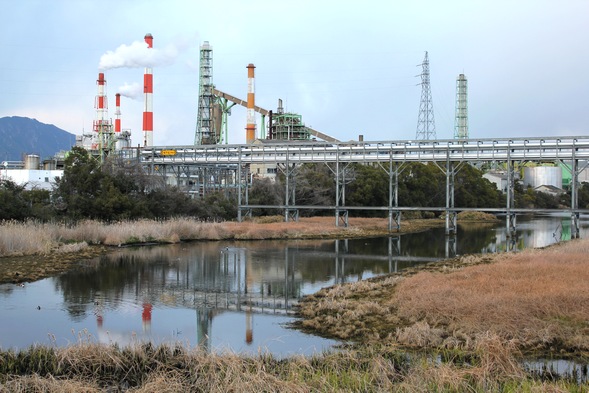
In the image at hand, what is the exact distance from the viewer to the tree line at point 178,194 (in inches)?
1510

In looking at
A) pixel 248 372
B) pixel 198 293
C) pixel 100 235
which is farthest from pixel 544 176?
pixel 248 372

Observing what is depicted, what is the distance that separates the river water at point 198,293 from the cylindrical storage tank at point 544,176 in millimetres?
58356

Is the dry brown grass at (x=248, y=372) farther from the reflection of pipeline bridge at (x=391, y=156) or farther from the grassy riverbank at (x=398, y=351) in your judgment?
the reflection of pipeline bridge at (x=391, y=156)

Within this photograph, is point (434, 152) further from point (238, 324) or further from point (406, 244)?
point (238, 324)

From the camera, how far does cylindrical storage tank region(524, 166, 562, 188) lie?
3551 inches

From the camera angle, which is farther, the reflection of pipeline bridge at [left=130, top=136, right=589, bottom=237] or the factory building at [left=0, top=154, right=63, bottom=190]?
the factory building at [left=0, top=154, right=63, bottom=190]

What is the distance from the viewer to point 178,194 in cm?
4506

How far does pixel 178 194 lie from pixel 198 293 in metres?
26.1

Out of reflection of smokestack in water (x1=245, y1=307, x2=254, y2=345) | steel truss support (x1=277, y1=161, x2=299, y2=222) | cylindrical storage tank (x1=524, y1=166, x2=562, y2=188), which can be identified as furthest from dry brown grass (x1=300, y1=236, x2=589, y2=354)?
cylindrical storage tank (x1=524, y1=166, x2=562, y2=188)

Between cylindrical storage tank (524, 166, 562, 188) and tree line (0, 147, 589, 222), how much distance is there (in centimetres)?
1779

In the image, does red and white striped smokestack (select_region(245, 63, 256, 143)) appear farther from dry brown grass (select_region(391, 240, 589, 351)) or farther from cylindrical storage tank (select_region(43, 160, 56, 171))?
dry brown grass (select_region(391, 240, 589, 351))

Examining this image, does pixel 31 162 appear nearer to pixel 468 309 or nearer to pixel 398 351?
pixel 468 309

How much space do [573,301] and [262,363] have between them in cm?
799

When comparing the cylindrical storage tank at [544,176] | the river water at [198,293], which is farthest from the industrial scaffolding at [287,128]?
the river water at [198,293]
